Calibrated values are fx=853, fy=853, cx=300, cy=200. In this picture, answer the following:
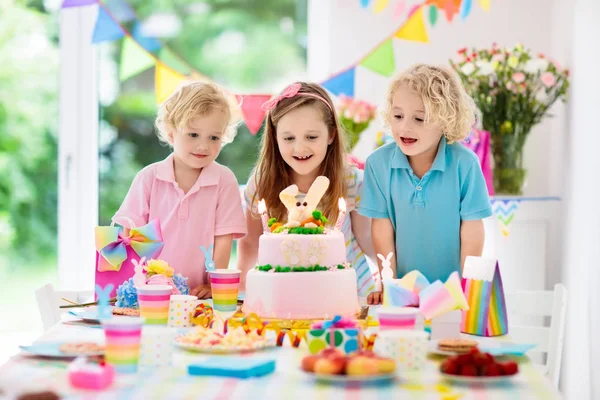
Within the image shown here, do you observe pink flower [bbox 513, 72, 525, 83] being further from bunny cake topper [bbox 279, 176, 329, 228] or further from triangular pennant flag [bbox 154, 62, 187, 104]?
bunny cake topper [bbox 279, 176, 329, 228]

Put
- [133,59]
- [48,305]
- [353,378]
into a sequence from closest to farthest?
[353,378] → [48,305] → [133,59]

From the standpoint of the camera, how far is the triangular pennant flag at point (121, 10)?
4.42 metres

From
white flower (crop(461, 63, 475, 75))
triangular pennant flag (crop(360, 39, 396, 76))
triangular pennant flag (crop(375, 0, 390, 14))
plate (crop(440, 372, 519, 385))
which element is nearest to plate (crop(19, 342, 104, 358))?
plate (crop(440, 372, 519, 385))

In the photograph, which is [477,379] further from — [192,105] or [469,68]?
[469,68]

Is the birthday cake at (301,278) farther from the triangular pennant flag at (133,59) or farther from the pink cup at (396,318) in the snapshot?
the triangular pennant flag at (133,59)

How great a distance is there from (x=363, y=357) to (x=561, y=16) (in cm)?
273

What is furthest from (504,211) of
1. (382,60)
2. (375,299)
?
(375,299)

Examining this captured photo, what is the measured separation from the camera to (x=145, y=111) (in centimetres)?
454

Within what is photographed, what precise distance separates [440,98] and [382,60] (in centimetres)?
169

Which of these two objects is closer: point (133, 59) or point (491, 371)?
point (491, 371)

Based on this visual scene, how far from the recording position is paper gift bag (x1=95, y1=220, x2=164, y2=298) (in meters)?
2.03

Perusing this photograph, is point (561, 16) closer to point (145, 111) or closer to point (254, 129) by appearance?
point (254, 129)

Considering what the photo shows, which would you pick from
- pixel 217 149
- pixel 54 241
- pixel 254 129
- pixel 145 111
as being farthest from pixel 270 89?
pixel 217 149

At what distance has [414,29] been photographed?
3787mm
